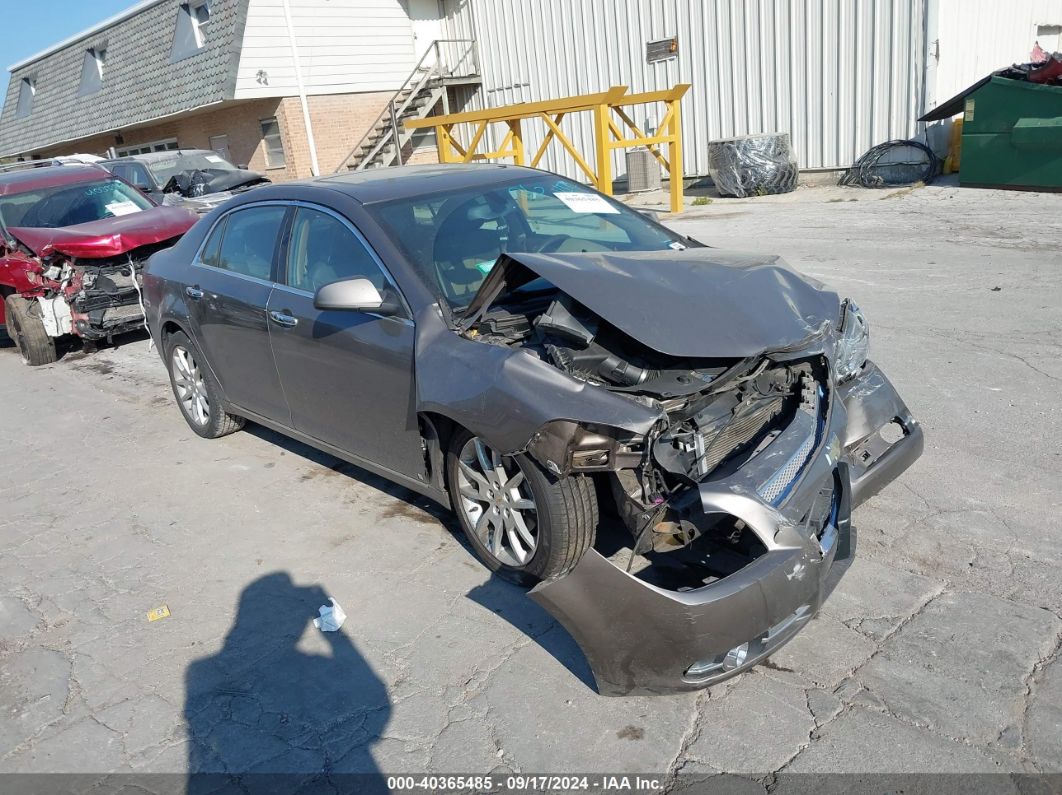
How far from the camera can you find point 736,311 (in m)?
3.39

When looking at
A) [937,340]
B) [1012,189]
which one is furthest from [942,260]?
[1012,189]

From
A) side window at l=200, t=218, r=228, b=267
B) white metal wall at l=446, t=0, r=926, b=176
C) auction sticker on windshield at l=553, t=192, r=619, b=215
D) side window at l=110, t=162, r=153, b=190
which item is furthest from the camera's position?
side window at l=110, t=162, r=153, b=190

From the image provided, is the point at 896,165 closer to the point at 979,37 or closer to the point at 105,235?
the point at 979,37

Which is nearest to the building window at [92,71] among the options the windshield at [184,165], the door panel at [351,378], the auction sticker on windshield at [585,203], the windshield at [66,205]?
the windshield at [184,165]

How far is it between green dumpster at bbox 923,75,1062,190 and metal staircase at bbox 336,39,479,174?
45.4 feet

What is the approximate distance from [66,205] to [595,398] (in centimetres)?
923

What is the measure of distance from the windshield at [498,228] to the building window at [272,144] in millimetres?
20203

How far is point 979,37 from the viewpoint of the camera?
16266 millimetres

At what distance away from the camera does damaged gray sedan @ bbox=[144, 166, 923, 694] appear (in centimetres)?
283

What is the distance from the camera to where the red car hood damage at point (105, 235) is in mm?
8836

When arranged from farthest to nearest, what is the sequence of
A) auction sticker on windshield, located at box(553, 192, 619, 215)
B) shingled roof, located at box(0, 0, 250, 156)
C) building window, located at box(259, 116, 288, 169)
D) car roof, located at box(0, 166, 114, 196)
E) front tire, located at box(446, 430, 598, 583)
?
building window, located at box(259, 116, 288, 169) < shingled roof, located at box(0, 0, 250, 156) < car roof, located at box(0, 166, 114, 196) < auction sticker on windshield, located at box(553, 192, 619, 215) < front tire, located at box(446, 430, 598, 583)

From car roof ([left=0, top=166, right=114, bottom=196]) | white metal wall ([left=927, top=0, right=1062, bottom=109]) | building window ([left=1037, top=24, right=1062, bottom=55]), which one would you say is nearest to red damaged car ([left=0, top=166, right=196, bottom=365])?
car roof ([left=0, top=166, right=114, bottom=196])

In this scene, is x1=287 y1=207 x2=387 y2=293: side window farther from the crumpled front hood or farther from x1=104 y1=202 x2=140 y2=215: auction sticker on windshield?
x1=104 y1=202 x2=140 y2=215: auction sticker on windshield

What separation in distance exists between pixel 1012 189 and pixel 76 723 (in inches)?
551
